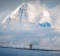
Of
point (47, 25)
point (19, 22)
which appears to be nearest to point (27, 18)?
point (19, 22)

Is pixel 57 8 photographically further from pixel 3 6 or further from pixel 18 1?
pixel 3 6

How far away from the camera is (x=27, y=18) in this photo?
5.56 meters

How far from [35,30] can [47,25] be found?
0.35 meters

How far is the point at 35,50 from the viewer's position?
222 inches

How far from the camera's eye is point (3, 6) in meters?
5.82

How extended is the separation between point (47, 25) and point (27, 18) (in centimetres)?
59

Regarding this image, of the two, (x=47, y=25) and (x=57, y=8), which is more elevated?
(x=57, y=8)

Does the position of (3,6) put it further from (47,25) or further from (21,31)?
(47,25)

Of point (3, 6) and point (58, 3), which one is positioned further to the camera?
point (3, 6)

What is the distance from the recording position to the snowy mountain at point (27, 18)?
5480 millimetres

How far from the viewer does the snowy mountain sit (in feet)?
18.0

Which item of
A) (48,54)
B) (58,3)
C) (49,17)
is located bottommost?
(48,54)

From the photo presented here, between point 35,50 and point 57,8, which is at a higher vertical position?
point 57,8

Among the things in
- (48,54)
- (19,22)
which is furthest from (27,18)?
(48,54)
